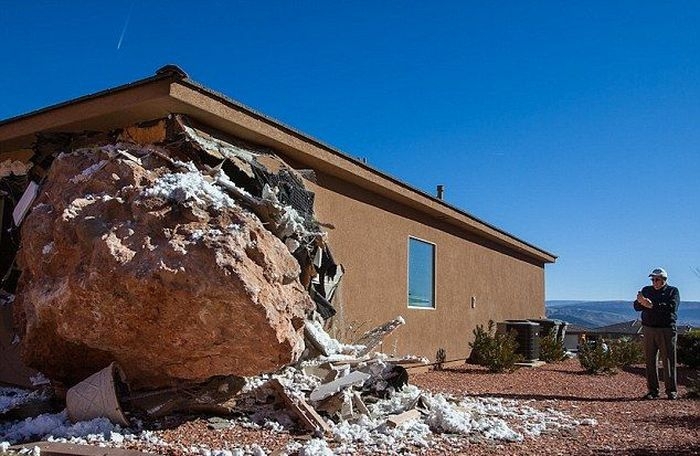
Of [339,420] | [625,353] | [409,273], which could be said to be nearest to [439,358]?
[409,273]

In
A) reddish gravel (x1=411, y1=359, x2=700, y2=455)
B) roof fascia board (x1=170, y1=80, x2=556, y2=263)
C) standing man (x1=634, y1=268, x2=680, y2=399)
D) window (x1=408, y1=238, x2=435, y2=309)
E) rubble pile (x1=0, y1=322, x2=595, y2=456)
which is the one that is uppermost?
roof fascia board (x1=170, y1=80, x2=556, y2=263)

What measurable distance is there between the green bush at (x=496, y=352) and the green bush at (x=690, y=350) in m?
5.19

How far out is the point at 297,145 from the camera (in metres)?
8.34

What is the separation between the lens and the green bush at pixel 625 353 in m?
14.0

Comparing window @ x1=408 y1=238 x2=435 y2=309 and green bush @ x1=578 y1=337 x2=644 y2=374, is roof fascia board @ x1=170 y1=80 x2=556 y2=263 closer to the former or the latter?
window @ x1=408 y1=238 x2=435 y2=309

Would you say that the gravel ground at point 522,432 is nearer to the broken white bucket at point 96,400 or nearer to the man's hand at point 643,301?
the broken white bucket at point 96,400

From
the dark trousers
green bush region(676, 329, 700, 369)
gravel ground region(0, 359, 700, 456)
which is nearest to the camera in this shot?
gravel ground region(0, 359, 700, 456)

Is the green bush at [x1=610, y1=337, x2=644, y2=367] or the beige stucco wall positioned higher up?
the beige stucco wall

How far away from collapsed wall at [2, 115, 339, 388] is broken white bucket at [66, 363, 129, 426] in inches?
10.7

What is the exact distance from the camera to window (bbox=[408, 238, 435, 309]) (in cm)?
1174

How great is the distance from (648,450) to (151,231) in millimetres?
4560

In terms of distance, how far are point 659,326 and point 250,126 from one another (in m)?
6.19

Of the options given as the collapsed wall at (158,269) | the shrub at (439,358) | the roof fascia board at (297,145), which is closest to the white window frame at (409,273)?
the roof fascia board at (297,145)

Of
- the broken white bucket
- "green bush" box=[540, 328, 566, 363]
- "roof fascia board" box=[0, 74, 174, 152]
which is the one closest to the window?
"green bush" box=[540, 328, 566, 363]
